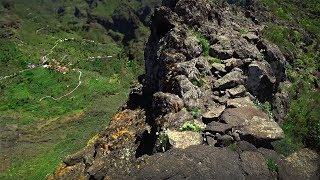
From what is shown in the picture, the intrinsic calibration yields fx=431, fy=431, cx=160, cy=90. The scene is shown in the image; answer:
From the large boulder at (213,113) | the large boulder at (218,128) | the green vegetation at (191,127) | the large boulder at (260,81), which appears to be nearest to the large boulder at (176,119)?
the green vegetation at (191,127)

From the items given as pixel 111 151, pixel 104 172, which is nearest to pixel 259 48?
pixel 111 151

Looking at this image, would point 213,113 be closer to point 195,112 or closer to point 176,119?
point 195,112

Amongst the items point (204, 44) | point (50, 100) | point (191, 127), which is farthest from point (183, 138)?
point (50, 100)

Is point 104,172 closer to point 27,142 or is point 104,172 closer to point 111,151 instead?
point 111,151

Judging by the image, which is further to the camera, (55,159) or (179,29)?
(55,159)

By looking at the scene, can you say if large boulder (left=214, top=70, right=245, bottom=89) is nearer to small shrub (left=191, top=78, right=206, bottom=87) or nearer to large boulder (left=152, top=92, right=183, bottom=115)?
small shrub (left=191, top=78, right=206, bottom=87)

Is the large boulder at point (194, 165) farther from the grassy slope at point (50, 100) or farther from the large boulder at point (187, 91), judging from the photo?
the grassy slope at point (50, 100)
